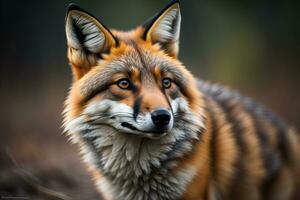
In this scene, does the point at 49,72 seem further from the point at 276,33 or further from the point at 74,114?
the point at 74,114

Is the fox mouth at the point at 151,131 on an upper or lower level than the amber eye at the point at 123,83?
lower

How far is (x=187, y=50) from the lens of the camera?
59.8ft

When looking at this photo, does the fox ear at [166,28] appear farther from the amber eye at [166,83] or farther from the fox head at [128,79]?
the amber eye at [166,83]

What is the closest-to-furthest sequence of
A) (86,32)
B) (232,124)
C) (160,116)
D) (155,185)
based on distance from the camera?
1. (160,116)
2. (155,185)
3. (86,32)
4. (232,124)

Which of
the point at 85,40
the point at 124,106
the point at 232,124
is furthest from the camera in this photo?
the point at 232,124

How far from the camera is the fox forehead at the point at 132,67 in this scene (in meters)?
5.82

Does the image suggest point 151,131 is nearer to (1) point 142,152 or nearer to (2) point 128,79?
(1) point 142,152

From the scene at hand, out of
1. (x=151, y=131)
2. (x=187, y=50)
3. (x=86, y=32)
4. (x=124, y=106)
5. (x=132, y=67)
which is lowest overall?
(x=151, y=131)

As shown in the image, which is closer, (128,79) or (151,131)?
(151,131)

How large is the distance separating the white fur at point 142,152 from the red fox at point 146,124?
0.01 metres

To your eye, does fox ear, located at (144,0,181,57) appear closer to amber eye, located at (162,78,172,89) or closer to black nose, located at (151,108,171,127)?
amber eye, located at (162,78,172,89)

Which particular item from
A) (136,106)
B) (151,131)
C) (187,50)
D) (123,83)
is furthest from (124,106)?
(187,50)

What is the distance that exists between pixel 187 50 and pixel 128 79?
1264cm

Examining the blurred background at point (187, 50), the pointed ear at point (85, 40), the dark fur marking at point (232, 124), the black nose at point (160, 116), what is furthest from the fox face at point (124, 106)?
the blurred background at point (187, 50)
